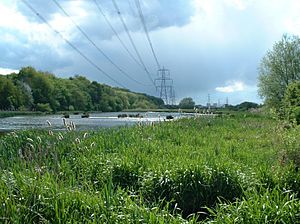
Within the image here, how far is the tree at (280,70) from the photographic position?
5550 centimetres

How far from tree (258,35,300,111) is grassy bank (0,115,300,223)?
4381cm

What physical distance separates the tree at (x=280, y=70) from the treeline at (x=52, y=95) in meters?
63.0

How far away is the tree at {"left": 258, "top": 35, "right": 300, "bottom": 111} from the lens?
55500 mm

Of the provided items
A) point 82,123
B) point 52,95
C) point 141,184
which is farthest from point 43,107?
point 141,184

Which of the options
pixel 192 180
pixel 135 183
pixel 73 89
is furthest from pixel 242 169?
pixel 73 89

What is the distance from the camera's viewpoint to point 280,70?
56.2m

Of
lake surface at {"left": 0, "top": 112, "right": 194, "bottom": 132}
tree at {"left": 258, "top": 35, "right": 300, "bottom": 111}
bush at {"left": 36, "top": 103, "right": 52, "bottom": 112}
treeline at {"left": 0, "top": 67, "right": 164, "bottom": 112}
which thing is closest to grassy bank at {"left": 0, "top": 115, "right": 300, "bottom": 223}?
lake surface at {"left": 0, "top": 112, "right": 194, "bottom": 132}

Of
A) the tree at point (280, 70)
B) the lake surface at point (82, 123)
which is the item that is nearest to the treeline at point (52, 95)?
the lake surface at point (82, 123)

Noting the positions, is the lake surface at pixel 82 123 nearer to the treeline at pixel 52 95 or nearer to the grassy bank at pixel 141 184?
the grassy bank at pixel 141 184

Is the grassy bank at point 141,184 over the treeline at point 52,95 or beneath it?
beneath

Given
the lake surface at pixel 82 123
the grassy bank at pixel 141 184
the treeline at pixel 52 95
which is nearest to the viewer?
the grassy bank at pixel 141 184

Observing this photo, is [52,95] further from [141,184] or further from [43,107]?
[141,184]

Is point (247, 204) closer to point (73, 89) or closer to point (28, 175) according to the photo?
point (28, 175)

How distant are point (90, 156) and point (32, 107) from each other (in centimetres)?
10200
